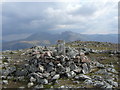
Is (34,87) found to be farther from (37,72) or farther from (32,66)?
(32,66)

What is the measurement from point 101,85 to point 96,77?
3.58 m

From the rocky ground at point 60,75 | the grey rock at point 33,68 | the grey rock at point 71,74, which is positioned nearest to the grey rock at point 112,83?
the rocky ground at point 60,75

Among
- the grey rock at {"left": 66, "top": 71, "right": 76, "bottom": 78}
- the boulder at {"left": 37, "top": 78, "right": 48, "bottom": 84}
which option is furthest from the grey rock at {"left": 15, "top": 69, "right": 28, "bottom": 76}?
the grey rock at {"left": 66, "top": 71, "right": 76, "bottom": 78}

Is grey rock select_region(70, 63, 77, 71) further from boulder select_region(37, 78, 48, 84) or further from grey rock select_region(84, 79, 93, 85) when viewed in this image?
boulder select_region(37, 78, 48, 84)

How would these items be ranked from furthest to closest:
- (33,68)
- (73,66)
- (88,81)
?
(73,66) < (33,68) < (88,81)

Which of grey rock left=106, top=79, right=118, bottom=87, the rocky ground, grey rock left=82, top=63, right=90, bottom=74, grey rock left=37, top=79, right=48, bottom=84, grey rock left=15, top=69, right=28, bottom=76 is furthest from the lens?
grey rock left=82, top=63, right=90, bottom=74

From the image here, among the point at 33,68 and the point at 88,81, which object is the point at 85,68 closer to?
the point at 88,81

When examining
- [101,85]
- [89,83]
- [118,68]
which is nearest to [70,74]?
[89,83]

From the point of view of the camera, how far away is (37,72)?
26.5m

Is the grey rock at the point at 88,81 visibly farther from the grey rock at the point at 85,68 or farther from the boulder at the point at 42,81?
the boulder at the point at 42,81

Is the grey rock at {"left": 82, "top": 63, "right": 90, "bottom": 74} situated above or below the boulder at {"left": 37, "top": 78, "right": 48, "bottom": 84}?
above

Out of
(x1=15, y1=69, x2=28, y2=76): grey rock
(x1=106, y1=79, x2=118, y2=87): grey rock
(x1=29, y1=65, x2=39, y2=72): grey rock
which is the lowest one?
(x1=106, y1=79, x2=118, y2=87): grey rock

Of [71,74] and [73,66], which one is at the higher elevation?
[73,66]

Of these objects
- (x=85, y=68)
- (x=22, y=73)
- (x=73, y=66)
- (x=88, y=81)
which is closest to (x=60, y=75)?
(x=73, y=66)
